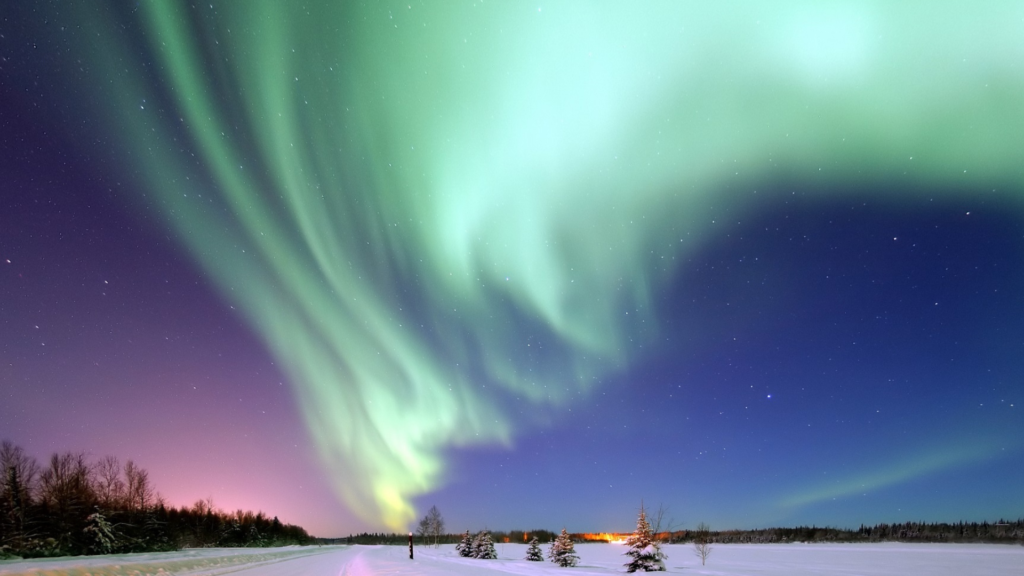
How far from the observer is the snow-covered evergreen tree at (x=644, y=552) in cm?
3362

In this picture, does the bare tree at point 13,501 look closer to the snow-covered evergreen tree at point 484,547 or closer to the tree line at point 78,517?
the tree line at point 78,517

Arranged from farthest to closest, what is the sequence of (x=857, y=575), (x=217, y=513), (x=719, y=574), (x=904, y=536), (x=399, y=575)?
(x=904, y=536) → (x=217, y=513) → (x=857, y=575) → (x=719, y=574) → (x=399, y=575)

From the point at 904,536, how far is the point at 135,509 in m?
188

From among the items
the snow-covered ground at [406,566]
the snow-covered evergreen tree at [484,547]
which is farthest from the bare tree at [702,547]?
the snow-covered evergreen tree at [484,547]

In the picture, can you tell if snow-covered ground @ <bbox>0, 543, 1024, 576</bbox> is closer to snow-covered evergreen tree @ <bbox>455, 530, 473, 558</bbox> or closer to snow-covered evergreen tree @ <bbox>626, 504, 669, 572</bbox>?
snow-covered evergreen tree @ <bbox>626, 504, 669, 572</bbox>

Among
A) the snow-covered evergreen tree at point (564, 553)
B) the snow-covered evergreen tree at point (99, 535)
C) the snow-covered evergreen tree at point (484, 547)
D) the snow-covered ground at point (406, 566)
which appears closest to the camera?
the snow-covered ground at point (406, 566)

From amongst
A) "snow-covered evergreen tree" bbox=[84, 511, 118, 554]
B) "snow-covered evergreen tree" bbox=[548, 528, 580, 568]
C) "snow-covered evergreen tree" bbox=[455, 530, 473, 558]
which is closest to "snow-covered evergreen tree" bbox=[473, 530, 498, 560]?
"snow-covered evergreen tree" bbox=[455, 530, 473, 558]

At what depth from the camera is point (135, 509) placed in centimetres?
7044

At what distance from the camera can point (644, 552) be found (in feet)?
112

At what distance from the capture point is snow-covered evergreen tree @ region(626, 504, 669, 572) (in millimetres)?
33625

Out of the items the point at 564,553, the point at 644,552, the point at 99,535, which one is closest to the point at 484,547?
the point at 564,553

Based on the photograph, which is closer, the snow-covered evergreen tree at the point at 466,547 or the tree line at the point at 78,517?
the tree line at the point at 78,517

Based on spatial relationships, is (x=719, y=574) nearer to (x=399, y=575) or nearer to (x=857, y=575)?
(x=857, y=575)

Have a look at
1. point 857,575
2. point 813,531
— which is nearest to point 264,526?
point 857,575
